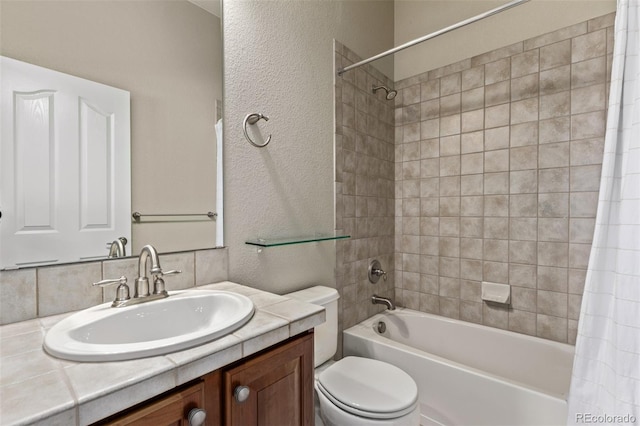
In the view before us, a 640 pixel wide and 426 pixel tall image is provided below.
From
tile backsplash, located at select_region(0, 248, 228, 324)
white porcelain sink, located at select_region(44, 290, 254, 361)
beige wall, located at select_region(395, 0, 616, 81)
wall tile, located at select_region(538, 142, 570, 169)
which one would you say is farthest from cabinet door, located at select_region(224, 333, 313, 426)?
beige wall, located at select_region(395, 0, 616, 81)

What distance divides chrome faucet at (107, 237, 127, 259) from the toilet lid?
986mm

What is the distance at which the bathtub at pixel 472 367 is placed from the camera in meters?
1.38

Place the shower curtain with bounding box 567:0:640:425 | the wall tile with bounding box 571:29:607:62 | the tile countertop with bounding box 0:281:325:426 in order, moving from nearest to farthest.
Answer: the tile countertop with bounding box 0:281:325:426 < the shower curtain with bounding box 567:0:640:425 < the wall tile with bounding box 571:29:607:62

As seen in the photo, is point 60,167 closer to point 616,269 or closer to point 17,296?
point 17,296

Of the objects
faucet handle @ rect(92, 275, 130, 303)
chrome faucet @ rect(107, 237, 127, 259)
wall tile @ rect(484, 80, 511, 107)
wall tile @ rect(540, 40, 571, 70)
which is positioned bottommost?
faucet handle @ rect(92, 275, 130, 303)

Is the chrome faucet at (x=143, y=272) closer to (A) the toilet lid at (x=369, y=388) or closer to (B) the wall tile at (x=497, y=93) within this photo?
(A) the toilet lid at (x=369, y=388)

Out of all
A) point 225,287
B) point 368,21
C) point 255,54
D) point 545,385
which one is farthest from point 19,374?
point 368,21

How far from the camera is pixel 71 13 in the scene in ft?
3.04

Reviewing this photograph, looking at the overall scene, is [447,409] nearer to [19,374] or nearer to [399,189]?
[399,189]

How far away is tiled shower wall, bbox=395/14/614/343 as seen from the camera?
5.71ft

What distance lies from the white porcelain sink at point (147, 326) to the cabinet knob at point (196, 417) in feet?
0.42

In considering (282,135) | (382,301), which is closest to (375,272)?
(382,301)

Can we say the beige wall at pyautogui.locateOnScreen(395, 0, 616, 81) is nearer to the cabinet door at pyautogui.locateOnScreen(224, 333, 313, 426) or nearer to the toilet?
the toilet

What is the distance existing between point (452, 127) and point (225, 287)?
1.88 metres
